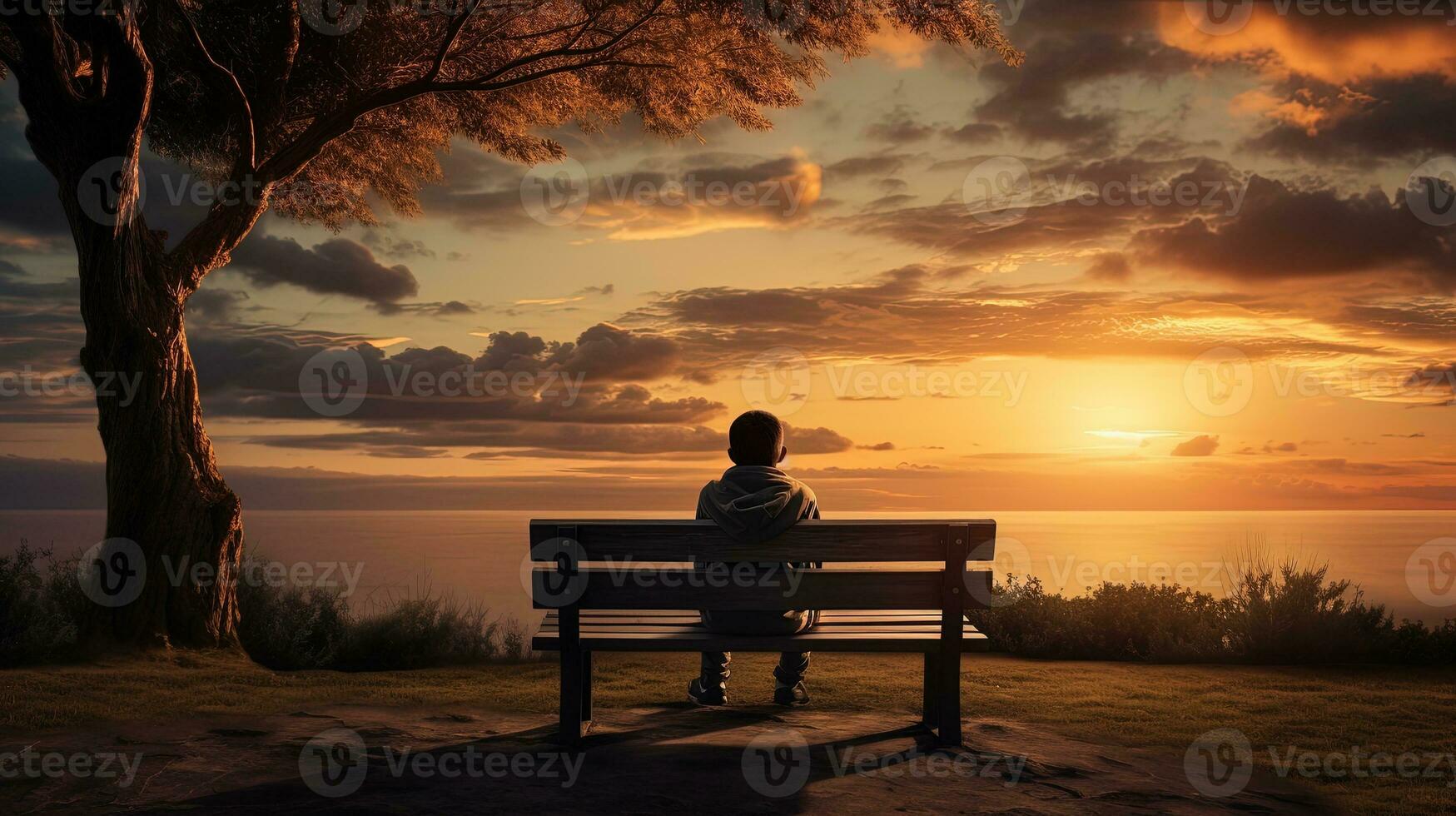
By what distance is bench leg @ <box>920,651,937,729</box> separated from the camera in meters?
5.97

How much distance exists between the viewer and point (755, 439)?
6.13 metres

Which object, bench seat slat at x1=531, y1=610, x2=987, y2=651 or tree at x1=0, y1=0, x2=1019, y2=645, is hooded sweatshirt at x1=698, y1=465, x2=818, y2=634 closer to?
bench seat slat at x1=531, y1=610, x2=987, y2=651

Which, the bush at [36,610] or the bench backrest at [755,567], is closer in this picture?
the bench backrest at [755,567]

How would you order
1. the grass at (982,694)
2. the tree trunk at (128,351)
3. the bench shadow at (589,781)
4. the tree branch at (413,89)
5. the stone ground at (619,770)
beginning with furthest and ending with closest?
the tree branch at (413,89) < the tree trunk at (128,351) < the grass at (982,694) < the stone ground at (619,770) < the bench shadow at (589,781)

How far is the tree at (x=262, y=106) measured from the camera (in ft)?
30.9

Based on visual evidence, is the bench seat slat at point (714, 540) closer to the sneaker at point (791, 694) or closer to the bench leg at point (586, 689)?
the bench leg at point (586, 689)

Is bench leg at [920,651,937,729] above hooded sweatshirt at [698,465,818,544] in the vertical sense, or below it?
below

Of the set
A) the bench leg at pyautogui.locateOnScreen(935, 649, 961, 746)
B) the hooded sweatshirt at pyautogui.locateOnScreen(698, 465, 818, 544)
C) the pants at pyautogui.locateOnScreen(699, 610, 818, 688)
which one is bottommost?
the bench leg at pyautogui.locateOnScreen(935, 649, 961, 746)

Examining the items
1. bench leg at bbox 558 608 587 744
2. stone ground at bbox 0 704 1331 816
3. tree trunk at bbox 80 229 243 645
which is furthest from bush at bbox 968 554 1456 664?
tree trunk at bbox 80 229 243 645

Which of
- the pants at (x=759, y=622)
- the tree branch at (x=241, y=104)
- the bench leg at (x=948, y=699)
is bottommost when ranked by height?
the bench leg at (x=948, y=699)

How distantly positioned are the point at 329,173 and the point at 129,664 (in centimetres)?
746

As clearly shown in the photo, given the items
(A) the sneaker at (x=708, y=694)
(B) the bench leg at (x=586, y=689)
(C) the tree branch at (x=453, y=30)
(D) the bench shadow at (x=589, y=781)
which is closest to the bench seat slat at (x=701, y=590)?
(B) the bench leg at (x=586, y=689)

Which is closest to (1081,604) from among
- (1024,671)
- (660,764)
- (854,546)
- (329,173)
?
(1024,671)

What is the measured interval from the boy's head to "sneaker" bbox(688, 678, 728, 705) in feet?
5.36
